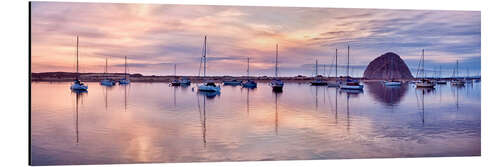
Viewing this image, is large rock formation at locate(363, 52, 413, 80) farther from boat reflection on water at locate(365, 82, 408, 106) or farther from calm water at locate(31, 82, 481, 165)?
calm water at locate(31, 82, 481, 165)

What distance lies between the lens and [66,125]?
11109 millimetres

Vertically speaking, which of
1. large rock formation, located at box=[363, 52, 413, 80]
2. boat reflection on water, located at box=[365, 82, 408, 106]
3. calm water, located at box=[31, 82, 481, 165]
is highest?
large rock formation, located at box=[363, 52, 413, 80]

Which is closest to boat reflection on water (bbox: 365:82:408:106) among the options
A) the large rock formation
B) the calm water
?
the large rock formation

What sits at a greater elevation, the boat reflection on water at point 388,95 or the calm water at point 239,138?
the boat reflection on water at point 388,95

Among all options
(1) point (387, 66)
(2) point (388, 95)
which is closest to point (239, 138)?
(2) point (388, 95)

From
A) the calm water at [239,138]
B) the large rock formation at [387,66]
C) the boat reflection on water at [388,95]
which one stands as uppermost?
the large rock formation at [387,66]

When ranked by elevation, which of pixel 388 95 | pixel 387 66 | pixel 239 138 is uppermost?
pixel 387 66

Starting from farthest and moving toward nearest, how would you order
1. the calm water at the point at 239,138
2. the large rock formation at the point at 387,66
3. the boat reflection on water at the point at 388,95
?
the boat reflection on water at the point at 388,95 → the large rock formation at the point at 387,66 → the calm water at the point at 239,138

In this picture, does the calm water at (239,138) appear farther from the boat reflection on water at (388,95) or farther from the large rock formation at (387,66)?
the boat reflection on water at (388,95)

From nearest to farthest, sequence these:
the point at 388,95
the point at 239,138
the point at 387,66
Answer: the point at 239,138, the point at 388,95, the point at 387,66

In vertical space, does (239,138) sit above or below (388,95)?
below

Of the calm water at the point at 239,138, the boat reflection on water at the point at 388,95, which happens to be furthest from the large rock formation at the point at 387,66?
the calm water at the point at 239,138

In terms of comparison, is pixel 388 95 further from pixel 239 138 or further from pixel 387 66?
pixel 239 138
